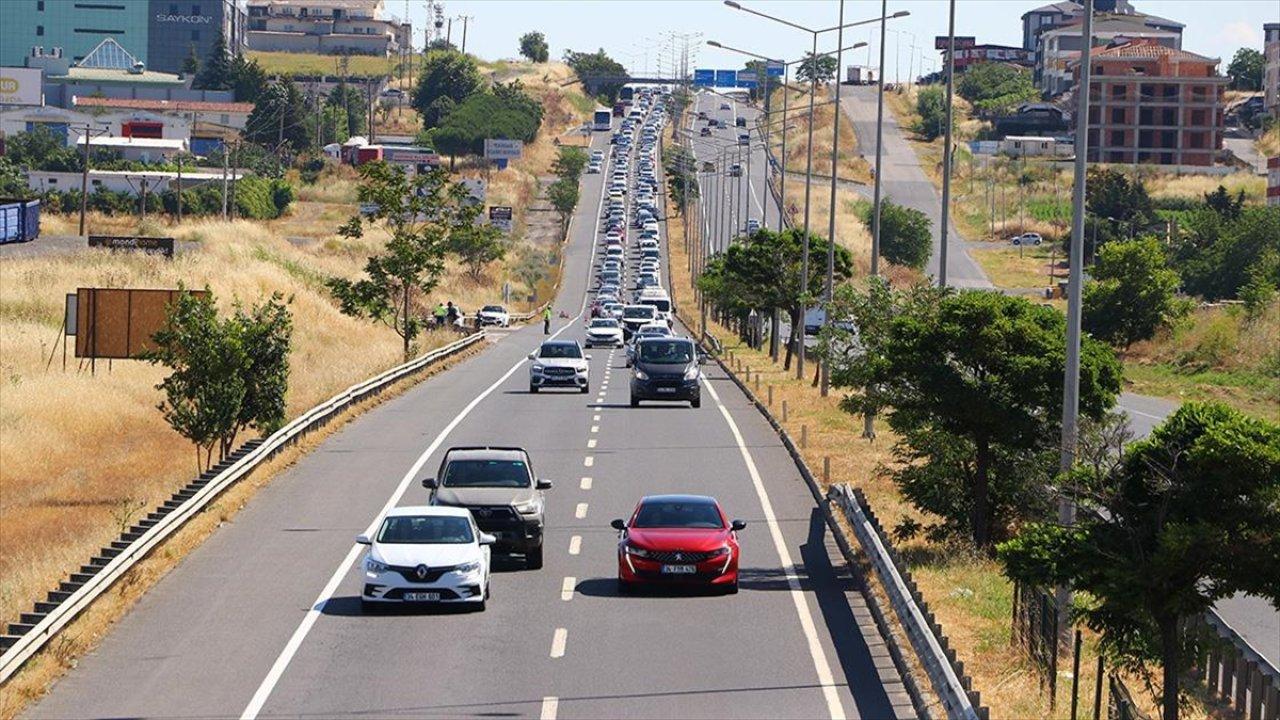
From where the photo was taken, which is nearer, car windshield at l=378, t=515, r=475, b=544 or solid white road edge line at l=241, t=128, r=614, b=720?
solid white road edge line at l=241, t=128, r=614, b=720

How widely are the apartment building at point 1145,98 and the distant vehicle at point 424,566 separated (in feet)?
548

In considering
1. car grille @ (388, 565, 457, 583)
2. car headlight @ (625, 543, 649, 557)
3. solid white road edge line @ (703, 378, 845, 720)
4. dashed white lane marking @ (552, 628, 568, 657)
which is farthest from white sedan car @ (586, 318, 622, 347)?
dashed white lane marking @ (552, 628, 568, 657)

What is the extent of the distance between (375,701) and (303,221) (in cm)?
13943

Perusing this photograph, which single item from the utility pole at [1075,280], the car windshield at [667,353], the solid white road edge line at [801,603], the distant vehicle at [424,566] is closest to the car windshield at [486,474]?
the distant vehicle at [424,566]

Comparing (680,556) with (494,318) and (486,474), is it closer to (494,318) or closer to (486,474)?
(486,474)

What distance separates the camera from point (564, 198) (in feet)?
603

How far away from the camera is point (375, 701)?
763 inches

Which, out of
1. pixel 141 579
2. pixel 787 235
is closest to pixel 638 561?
pixel 141 579

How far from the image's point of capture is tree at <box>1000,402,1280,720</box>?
1669cm

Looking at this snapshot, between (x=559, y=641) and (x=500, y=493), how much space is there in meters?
6.25

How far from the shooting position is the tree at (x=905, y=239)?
15988 centimetres

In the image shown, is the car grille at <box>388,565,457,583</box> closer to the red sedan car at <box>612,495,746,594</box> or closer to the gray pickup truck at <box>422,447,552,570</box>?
the red sedan car at <box>612,495,746,594</box>

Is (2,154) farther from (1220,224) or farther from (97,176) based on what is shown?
A: (1220,224)

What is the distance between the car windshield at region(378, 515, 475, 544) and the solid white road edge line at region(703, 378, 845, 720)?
4.39m
